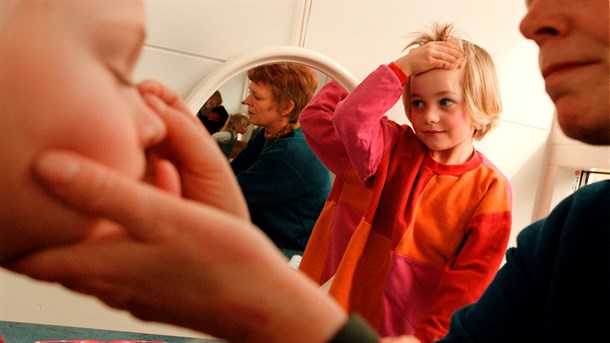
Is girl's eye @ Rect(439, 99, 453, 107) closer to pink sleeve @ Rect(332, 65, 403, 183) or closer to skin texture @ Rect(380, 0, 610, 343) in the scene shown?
pink sleeve @ Rect(332, 65, 403, 183)

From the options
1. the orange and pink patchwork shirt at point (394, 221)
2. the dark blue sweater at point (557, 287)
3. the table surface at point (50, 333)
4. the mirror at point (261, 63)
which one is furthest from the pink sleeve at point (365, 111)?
the table surface at point (50, 333)

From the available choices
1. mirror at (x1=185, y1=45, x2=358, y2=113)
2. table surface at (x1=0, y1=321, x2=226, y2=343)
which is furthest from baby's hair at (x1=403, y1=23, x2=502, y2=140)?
table surface at (x1=0, y1=321, x2=226, y2=343)

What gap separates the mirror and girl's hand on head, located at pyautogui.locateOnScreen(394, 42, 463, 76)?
137mm

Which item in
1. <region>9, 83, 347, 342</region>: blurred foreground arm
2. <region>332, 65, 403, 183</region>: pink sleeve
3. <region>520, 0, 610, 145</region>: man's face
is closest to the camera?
<region>9, 83, 347, 342</region>: blurred foreground arm

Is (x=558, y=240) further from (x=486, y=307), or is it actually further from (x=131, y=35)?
(x=131, y=35)

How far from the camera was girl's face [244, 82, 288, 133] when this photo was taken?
0.83 meters

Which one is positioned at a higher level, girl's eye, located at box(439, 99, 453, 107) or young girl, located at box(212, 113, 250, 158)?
girl's eye, located at box(439, 99, 453, 107)

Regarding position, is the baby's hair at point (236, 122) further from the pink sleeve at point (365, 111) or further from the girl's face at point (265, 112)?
the pink sleeve at point (365, 111)

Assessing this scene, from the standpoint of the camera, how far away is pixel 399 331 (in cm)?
81

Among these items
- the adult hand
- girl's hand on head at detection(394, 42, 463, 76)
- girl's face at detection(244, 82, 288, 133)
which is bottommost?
girl's face at detection(244, 82, 288, 133)

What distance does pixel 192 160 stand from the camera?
238 millimetres

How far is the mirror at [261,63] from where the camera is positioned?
91cm

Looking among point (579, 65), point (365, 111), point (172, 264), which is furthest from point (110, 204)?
point (365, 111)

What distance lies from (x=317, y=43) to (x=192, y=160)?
77 cm
